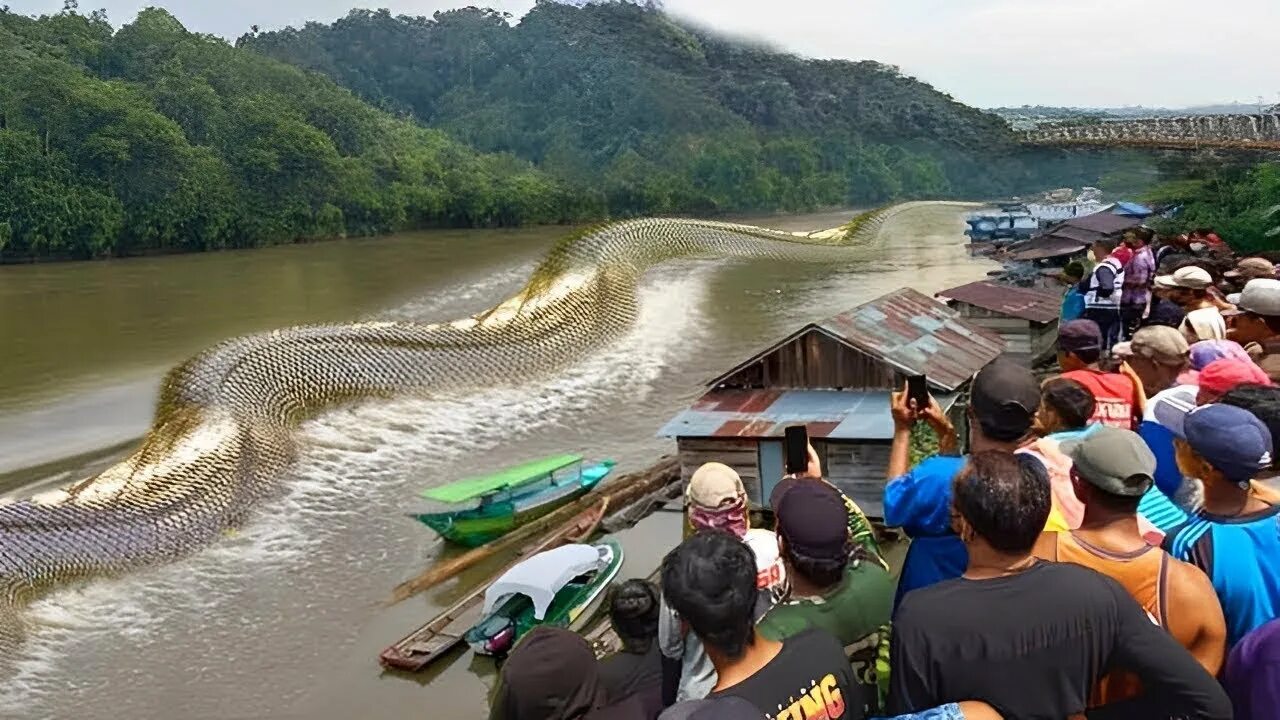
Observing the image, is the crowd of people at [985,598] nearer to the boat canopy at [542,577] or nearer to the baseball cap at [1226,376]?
the baseball cap at [1226,376]

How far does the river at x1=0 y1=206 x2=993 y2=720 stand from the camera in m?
8.02

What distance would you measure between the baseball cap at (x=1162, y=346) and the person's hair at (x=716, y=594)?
10.9ft

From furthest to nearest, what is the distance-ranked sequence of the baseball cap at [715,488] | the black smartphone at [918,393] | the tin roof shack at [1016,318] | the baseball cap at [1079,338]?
the tin roof shack at [1016,318] → the baseball cap at [1079,338] → the black smartphone at [918,393] → the baseball cap at [715,488]

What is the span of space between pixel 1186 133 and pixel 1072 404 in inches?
1642

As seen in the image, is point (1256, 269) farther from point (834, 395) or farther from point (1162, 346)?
point (1162, 346)

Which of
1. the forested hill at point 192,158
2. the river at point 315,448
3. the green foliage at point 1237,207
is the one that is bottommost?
the river at point 315,448

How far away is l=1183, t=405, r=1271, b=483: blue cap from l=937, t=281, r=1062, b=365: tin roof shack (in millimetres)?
10357

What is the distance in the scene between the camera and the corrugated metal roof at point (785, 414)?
29.8 feet

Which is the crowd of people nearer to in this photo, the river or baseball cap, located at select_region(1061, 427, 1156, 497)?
baseball cap, located at select_region(1061, 427, 1156, 497)

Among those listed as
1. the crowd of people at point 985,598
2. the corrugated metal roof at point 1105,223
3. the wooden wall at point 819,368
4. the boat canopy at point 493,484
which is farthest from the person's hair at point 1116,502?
the corrugated metal roof at point 1105,223

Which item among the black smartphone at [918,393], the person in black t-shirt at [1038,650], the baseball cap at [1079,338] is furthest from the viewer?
the baseball cap at [1079,338]

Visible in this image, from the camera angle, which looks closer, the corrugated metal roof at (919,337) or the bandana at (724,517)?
the bandana at (724,517)

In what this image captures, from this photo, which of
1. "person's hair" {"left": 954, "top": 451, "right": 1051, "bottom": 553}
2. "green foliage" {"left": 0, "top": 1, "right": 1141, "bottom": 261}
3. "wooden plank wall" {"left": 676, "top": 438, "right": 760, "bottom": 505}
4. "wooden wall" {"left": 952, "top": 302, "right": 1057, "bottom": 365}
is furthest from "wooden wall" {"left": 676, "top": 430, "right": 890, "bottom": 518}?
"green foliage" {"left": 0, "top": 1, "right": 1141, "bottom": 261}

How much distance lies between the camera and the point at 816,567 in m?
3.08
